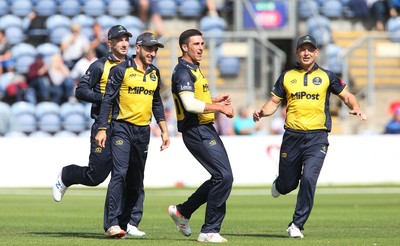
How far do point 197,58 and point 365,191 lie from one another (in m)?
12.1

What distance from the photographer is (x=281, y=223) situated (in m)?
15.2

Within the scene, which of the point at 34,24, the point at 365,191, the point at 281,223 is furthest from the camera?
the point at 34,24

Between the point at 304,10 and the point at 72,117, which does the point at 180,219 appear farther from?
the point at 304,10

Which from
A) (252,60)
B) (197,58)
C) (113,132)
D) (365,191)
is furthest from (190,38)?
(252,60)

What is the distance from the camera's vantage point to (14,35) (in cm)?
2942

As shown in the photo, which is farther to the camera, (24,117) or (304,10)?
(304,10)

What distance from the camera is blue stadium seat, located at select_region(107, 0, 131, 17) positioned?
30.2 metres

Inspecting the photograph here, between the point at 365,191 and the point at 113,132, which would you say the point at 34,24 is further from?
the point at 113,132

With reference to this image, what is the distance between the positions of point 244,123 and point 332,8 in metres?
6.13

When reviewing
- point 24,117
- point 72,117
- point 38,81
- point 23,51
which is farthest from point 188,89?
point 23,51

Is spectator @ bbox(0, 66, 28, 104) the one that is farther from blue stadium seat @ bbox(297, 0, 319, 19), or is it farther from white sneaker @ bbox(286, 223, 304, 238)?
white sneaker @ bbox(286, 223, 304, 238)

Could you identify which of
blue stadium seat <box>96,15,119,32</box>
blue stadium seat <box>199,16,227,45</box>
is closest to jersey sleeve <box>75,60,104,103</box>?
blue stadium seat <box>199,16,227,45</box>

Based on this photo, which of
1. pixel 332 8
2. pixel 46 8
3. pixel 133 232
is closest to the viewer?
pixel 133 232

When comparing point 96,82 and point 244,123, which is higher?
point 96,82
